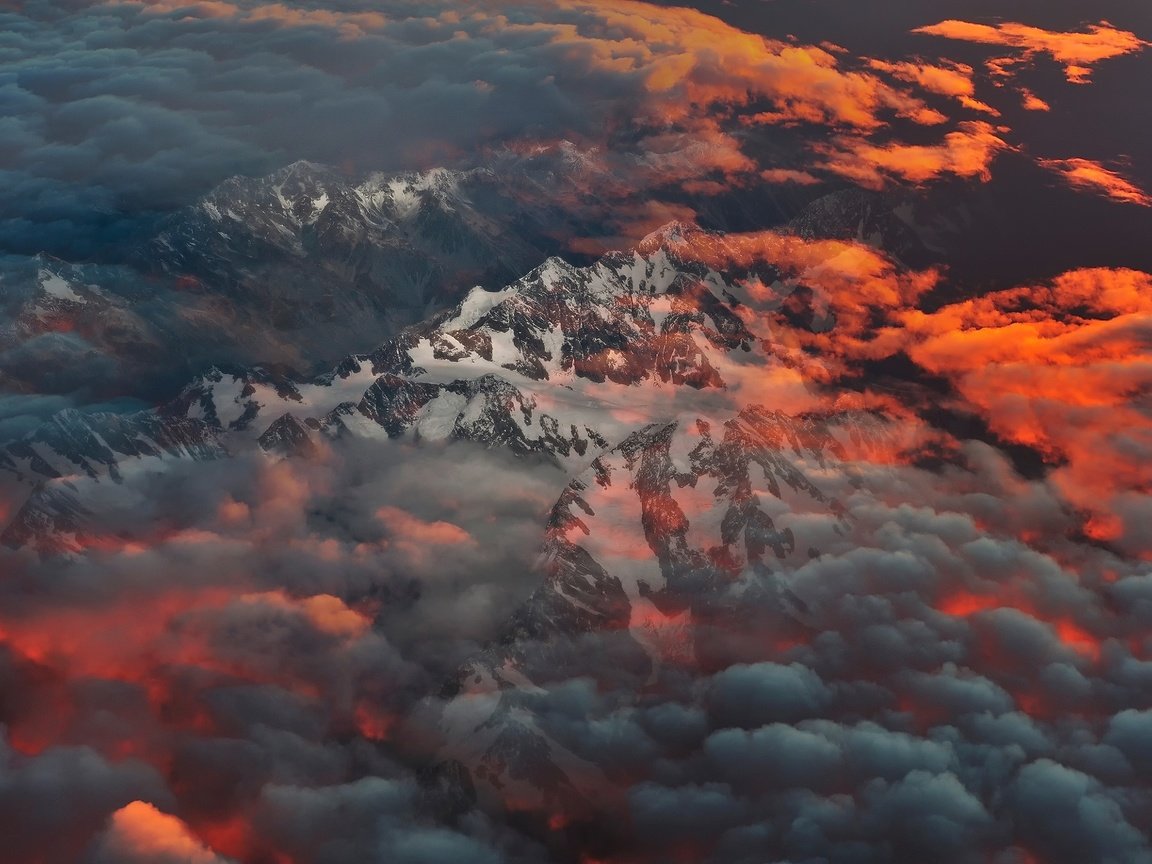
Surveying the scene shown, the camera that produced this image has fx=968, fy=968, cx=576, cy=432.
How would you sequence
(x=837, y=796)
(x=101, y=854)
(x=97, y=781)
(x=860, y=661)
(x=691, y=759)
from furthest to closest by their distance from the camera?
(x=860, y=661) < (x=691, y=759) < (x=837, y=796) < (x=97, y=781) < (x=101, y=854)

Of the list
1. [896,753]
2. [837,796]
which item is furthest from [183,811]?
[896,753]

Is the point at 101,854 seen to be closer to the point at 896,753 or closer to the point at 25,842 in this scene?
the point at 25,842

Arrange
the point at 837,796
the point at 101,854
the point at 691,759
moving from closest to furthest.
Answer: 1. the point at 101,854
2. the point at 837,796
3. the point at 691,759

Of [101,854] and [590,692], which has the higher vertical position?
[101,854]

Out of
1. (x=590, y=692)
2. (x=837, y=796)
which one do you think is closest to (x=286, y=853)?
(x=590, y=692)

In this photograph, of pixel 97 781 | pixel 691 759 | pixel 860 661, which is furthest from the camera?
pixel 860 661

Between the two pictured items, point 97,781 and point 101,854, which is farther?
point 97,781

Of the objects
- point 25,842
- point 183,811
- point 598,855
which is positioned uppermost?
point 25,842

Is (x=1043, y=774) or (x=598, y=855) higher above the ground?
(x=1043, y=774)

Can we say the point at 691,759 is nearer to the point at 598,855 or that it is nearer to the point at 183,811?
the point at 598,855

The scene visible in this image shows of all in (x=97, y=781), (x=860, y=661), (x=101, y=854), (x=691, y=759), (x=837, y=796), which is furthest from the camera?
(x=860, y=661)
